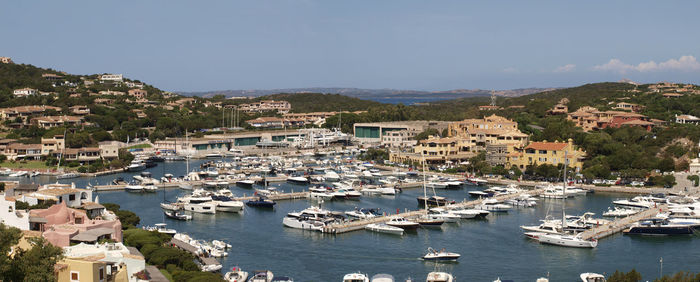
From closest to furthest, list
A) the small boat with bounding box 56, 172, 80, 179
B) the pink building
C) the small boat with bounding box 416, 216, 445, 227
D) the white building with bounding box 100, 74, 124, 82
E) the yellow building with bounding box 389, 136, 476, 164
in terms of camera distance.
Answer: the pink building
the small boat with bounding box 416, 216, 445, 227
the small boat with bounding box 56, 172, 80, 179
the yellow building with bounding box 389, 136, 476, 164
the white building with bounding box 100, 74, 124, 82

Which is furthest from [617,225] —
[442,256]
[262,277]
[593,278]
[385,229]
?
[262,277]

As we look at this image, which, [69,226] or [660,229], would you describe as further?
[660,229]

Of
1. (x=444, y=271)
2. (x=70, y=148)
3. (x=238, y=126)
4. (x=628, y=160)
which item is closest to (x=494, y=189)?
(x=628, y=160)

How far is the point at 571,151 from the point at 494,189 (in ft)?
21.5

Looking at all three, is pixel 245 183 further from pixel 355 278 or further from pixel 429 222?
pixel 355 278

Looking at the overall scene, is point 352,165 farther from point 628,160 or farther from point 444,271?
point 444,271

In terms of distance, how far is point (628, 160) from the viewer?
31078 mm

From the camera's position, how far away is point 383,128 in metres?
50.5

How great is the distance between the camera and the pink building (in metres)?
13.5

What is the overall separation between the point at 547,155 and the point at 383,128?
63.0 ft

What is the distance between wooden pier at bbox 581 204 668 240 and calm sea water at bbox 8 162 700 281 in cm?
28

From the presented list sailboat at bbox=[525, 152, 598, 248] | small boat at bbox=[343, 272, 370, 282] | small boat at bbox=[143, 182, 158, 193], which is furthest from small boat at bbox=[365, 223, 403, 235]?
small boat at bbox=[143, 182, 158, 193]

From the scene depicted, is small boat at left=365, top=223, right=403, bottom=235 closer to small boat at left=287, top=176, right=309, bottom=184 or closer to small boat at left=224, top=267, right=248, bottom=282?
small boat at left=224, top=267, right=248, bottom=282

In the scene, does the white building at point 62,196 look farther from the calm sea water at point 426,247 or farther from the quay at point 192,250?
the calm sea water at point 426,247
